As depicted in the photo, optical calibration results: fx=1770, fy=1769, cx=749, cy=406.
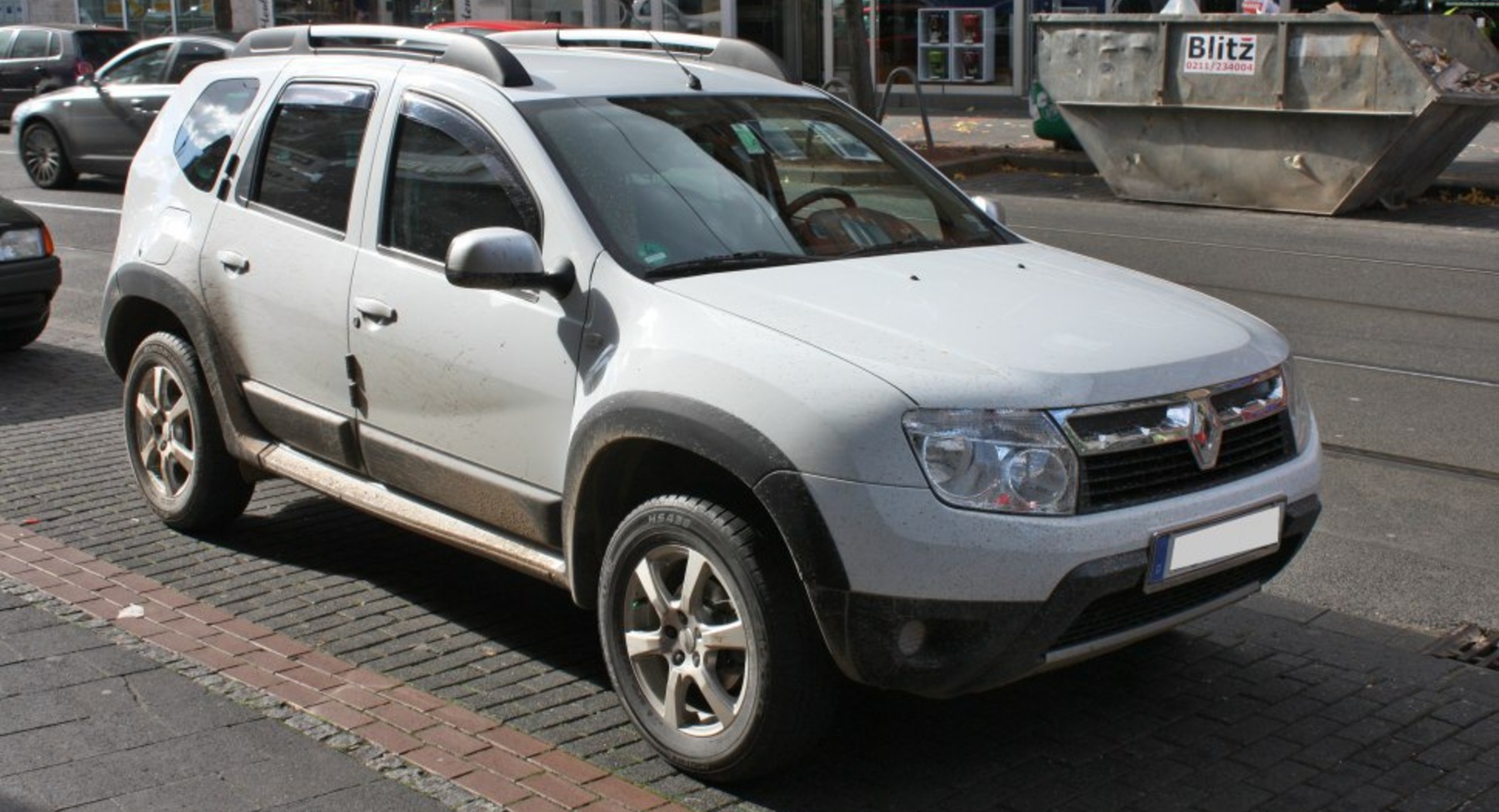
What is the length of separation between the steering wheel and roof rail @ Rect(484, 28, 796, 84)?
0.80m

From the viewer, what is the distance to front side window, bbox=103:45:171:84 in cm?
1922

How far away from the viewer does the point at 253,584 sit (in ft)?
19.6

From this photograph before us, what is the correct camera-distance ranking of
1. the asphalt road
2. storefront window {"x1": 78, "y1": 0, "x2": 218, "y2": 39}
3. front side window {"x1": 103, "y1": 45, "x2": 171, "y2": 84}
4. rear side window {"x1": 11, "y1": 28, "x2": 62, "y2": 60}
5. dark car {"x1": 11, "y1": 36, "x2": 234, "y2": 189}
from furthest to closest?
storefront window {"x1": 78, "y1": 0, "x2": 218, "y2": 39} < rear side window {"x1": 11, "y1": 28, "x2": 62, "y2": 60} < front side window {"x1": 103, "y1": 45, "x2": 171, "y2": 84} < dark car {"x1": 11, "y1": 36, "x2": 234, "y2": 189} < the asphalt road

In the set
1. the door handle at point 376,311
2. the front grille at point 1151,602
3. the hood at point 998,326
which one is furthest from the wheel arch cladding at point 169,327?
the front grille at point 1151,602

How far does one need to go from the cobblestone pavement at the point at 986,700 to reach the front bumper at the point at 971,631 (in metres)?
0.40

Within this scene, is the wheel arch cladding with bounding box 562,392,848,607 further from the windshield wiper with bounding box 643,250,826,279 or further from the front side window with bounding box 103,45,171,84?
the front side window with bounding box 103,45,171,84

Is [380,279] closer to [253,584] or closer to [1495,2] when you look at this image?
[253,584]

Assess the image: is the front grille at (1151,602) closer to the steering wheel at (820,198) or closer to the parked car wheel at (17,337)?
the steering wheel at (820,198)

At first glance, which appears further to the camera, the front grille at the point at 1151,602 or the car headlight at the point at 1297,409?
the car headlight at the point at 1297,409

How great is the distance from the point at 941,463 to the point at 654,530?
79 centimetres

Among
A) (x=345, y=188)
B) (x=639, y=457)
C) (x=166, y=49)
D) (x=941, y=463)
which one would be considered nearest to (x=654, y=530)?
(x=639, y=457)

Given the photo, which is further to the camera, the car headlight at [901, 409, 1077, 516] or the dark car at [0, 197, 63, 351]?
the dark car at [0, 197, 63, 351]

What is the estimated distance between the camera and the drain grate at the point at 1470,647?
517 cm

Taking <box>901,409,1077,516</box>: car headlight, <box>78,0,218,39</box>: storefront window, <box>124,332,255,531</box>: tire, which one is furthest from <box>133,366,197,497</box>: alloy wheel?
<box>78,0,218,39</box>: storefront window
